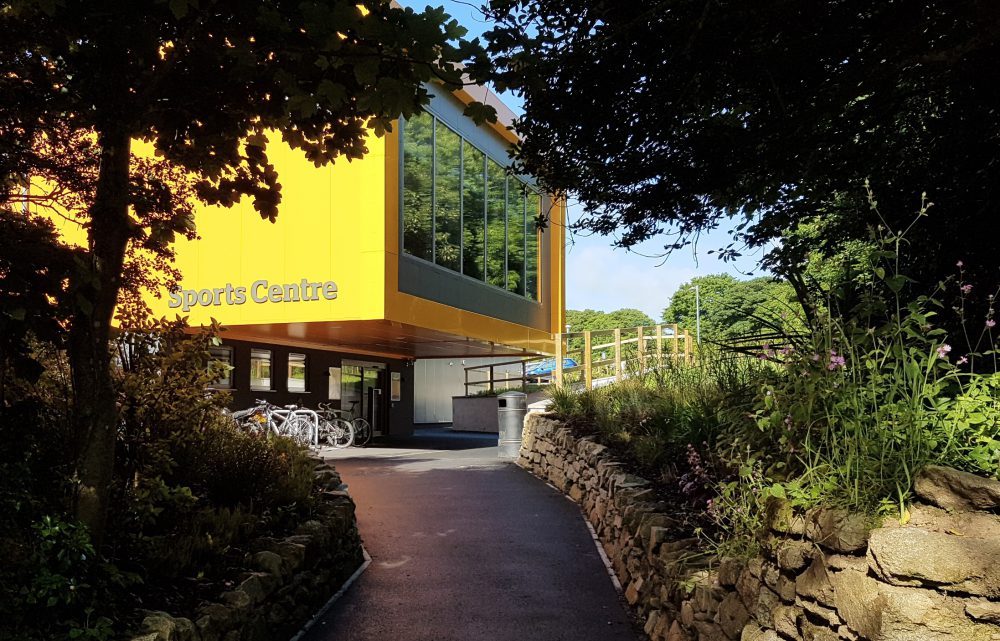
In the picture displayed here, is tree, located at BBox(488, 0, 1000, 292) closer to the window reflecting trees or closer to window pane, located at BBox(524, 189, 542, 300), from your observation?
the window reflecting trees

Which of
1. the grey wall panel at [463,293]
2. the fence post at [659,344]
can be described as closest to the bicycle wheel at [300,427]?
the grey wall panel at [463,293]

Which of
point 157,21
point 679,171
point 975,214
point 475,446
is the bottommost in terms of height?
point 475,446

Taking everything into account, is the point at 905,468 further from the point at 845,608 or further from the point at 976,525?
the point at 845,608

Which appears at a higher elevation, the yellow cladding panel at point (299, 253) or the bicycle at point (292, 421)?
the yellow cladding panel at point (299, 253)

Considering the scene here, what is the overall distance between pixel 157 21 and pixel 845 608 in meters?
4.86

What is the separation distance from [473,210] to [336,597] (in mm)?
15115

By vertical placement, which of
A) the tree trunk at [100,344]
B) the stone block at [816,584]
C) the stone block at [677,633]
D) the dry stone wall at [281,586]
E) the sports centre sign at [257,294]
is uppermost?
the sports centre sign at [257,294]

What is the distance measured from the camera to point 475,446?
67.0 feet

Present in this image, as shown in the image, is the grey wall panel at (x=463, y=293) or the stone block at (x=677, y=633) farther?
the grey wall panel at (x=463, y=293)

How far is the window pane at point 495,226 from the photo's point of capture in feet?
70.2

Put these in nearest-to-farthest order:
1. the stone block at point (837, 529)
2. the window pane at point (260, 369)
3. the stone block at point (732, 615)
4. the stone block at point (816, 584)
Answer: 1. the stone block at point (837, 529)
2. the stone block at point (816, 584)
3. the stone block at point (732, 615)
4. the window pane at point (260, 369)

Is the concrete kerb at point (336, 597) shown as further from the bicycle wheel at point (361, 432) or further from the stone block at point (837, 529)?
the bicycle wheel at point (361, 432)

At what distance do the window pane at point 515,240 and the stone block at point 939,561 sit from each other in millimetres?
19876

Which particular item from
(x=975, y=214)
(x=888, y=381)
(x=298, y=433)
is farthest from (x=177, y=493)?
(x=298, y=433)
